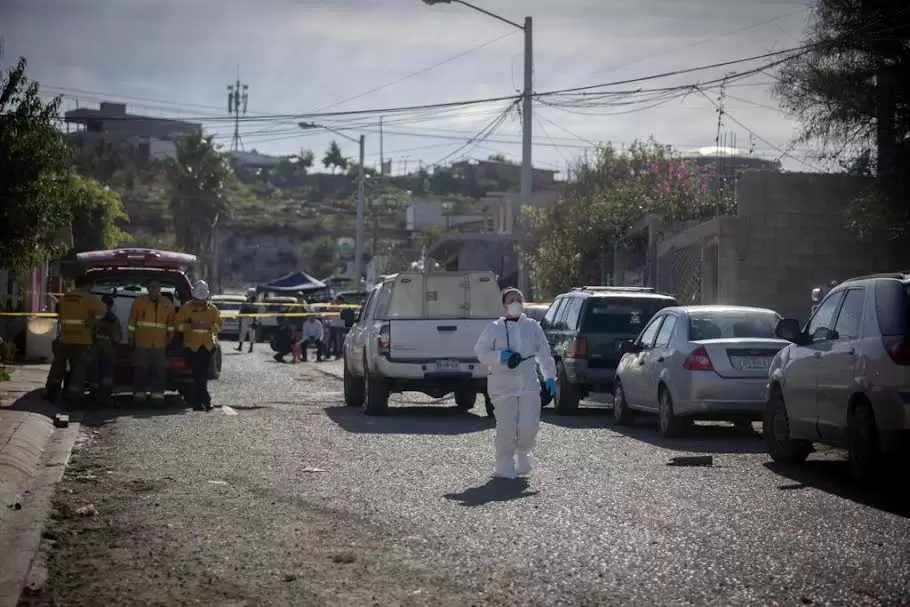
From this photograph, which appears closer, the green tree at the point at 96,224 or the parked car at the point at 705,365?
the parked car at the point at 705,365

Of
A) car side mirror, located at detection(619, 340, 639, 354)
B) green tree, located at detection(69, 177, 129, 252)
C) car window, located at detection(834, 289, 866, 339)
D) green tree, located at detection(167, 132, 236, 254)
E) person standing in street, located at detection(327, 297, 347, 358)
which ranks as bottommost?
person standing in street, located at detection(327, 297, 347, 358)

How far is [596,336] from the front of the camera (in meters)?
21.0

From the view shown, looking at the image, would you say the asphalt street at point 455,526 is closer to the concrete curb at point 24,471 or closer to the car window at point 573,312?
the concrete curb at point 24,471

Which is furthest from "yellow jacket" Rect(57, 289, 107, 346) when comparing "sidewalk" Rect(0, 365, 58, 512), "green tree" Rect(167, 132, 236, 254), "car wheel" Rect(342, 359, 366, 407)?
"green tree" Rect(167, 132, 236, 254)

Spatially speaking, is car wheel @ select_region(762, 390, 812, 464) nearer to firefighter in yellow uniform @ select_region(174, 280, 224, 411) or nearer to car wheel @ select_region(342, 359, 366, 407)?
firefighter in yellow uniform @ select_region(174, 280, 224, 411)

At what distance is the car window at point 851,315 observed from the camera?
12.2 metres

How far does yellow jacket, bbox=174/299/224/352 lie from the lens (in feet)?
67.1

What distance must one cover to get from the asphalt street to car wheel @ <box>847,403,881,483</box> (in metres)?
0.25

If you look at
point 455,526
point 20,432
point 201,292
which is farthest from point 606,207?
point 455,526

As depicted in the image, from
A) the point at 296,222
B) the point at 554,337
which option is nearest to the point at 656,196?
the point at 554,337

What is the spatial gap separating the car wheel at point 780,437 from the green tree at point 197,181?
2576 inches

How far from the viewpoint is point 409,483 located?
12.1 metres

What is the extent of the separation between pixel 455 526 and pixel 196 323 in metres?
11.5

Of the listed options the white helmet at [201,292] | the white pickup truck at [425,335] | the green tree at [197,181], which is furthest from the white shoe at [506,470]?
the green tree at [197,181]
